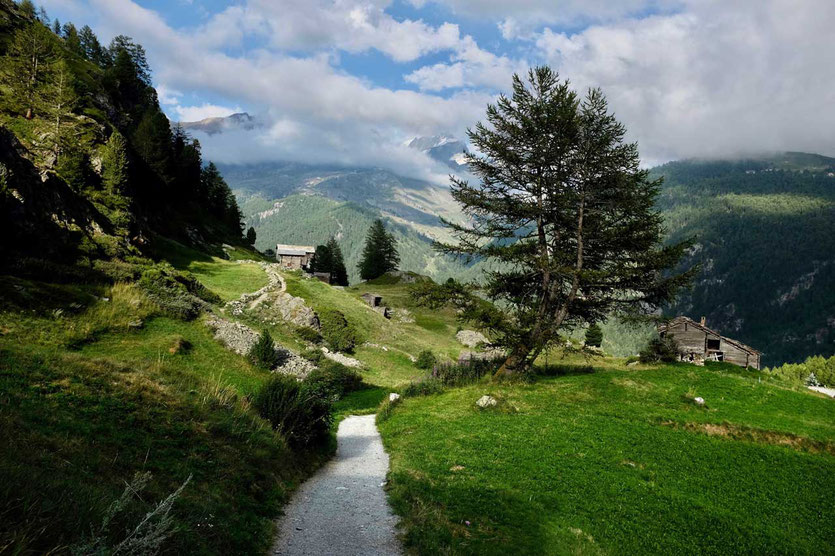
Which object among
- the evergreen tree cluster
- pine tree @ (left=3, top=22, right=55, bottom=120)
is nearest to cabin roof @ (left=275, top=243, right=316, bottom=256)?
the evergreen tree cluster

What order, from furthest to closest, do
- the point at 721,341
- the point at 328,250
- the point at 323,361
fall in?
the point at 328,250, the point at 721,341, the point at 323,361

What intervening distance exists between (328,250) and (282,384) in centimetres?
11014

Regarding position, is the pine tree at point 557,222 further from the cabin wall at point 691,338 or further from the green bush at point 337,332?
the cabin wall at point 691,338

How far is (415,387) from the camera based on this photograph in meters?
27.4

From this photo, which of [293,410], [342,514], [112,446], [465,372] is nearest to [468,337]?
[465,372]

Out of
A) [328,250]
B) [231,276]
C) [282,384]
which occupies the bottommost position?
[282,384]

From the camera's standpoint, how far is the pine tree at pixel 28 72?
40.0 m

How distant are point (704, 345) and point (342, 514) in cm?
6783

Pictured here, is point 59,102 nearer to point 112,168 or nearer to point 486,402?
point 112,168

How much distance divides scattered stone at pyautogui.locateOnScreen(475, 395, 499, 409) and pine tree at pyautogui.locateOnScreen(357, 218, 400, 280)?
105368mm

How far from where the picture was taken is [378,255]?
128m

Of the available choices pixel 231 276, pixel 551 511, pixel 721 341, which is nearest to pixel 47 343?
pixel 551 511

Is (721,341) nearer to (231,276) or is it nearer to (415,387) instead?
(415,387)

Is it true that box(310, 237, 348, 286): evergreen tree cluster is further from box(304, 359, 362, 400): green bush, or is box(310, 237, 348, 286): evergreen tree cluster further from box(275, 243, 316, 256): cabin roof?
box(304, 359, 362, 400): green bush
